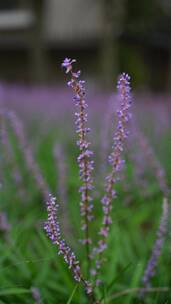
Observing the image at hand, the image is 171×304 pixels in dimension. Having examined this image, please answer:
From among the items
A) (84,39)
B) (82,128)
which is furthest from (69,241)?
(84,39)

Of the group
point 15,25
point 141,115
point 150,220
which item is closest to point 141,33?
point 15,25

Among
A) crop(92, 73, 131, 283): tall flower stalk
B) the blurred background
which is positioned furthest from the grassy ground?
the blurred background

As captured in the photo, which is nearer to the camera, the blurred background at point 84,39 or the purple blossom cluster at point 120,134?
the purple blossom cluster at point 120,134

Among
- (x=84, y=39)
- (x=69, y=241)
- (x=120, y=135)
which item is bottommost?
(x=84, y=39)

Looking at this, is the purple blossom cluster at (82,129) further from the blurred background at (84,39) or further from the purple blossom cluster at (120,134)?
the blurred background at (84,39)

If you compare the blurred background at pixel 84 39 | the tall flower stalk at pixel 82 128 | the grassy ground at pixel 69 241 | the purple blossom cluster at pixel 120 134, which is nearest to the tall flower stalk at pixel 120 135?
the purple blossom cluster at pixel 120 134

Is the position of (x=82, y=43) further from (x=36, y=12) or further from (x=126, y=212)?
(x=126, y=212)

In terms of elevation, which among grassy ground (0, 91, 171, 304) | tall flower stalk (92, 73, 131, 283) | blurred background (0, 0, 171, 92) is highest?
tall flower stalk (92, 73, 131, 283)

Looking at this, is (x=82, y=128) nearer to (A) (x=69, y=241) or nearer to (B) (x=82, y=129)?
(B) (x=82, y=129)

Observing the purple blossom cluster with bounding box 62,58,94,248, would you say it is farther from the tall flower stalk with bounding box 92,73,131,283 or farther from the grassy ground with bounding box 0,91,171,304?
the grassy ground with bounding box 0,91,171,304
